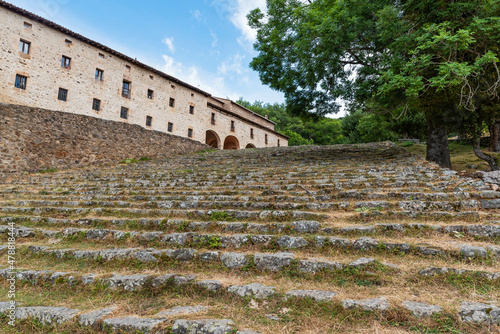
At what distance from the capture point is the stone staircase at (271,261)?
7.70ft

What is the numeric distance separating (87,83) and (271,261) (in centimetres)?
1954

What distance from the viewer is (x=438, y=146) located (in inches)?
379

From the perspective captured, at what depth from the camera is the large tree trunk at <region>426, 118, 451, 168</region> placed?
952cm

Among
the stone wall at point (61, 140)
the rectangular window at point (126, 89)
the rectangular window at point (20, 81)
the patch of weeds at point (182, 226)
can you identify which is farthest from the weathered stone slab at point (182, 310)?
the rectangular window at point (126, 89)

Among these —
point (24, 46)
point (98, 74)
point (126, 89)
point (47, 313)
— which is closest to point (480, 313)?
point (47, 313)

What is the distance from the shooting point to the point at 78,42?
16.7 meters

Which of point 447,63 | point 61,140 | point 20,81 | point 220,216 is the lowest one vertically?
point 220,216

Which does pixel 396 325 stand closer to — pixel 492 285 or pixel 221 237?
pixel 492 285

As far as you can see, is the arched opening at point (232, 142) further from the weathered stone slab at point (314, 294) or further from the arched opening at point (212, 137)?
the weathered stone slab at point (314, 294)

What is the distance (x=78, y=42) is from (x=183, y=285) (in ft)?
65.9

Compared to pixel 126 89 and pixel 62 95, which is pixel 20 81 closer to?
pixel 62 95

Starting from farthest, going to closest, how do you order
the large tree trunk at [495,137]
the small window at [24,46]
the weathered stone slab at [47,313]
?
the large tree trunk at [495,137], the small window at [24,46], the weathered stone slab at [47,313]

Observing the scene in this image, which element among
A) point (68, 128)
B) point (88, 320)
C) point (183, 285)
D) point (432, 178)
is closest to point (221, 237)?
point (183, 285)

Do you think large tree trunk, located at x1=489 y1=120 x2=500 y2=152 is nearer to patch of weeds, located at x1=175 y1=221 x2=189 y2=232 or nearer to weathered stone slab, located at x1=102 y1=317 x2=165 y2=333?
patch of weeds, located at x1=175 y1=221 x2=189 y2=232
